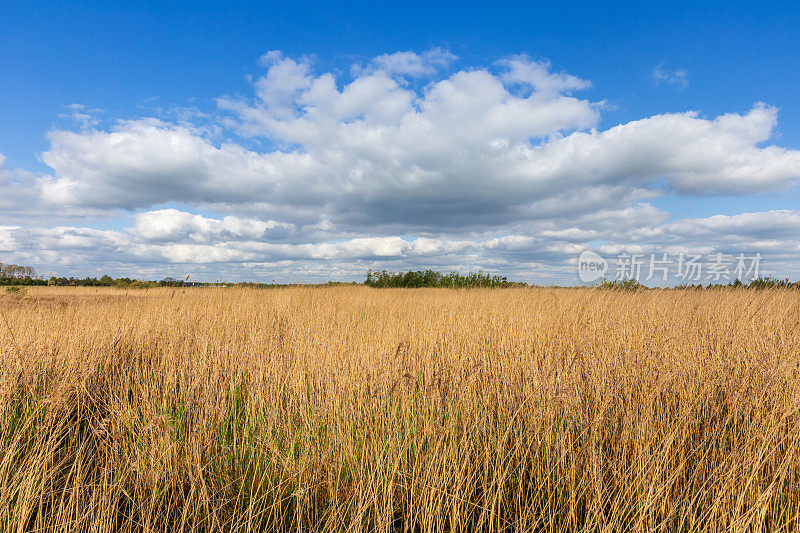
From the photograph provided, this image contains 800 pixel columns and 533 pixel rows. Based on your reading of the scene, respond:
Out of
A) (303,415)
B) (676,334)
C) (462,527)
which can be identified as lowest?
(462,527)

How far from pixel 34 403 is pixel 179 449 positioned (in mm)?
2109

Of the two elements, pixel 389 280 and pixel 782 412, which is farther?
pixel 389 280

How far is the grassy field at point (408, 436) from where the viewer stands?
2.22 meters

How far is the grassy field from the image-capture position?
2221mm

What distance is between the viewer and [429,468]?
229 cm

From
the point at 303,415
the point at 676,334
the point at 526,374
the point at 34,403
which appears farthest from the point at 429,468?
the point at 676,334

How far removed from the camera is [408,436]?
2.74 m

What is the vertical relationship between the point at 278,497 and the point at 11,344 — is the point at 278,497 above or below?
below

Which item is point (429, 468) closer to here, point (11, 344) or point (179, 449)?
point (179, 449)

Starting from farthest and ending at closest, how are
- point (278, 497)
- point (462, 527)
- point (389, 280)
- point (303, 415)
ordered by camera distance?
point (389, 280) < point (303, 415) < point (278, 497) < point (462, 527)

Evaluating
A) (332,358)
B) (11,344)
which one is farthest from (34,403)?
(332,358)

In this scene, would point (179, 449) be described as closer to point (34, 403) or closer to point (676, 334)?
point (34, 403)

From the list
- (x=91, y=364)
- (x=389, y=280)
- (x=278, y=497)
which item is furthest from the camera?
(x=389, y=280)

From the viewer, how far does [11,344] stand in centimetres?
503
